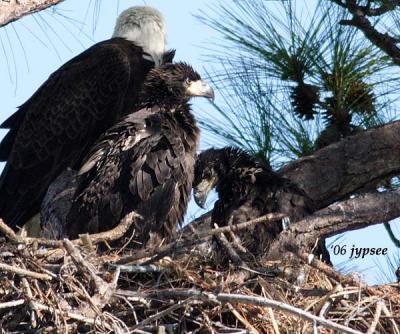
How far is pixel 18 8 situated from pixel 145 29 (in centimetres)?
303

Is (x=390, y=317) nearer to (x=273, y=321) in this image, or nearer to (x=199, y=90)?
(x=273, y=321)

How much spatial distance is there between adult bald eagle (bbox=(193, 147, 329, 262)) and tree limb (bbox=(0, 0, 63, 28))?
6.16ft

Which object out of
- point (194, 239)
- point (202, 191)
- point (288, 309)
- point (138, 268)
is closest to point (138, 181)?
point (202, 191)

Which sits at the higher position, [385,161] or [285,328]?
[385,161]

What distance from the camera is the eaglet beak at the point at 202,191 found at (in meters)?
6.49

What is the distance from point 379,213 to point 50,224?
88.1 inches

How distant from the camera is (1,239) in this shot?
199 inches

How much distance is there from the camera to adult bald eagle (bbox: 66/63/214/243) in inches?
243

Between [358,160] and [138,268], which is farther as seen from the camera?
[358,160]

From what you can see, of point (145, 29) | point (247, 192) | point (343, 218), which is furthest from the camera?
point (145, 29)

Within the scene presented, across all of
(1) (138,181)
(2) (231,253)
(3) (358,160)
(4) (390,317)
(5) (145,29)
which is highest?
(5) (145,29)

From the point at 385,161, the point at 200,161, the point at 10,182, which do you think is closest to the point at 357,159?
the point at 385,161

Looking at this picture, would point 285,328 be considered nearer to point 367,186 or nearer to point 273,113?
point 367,186

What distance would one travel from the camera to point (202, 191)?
256 inches
